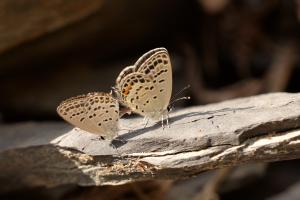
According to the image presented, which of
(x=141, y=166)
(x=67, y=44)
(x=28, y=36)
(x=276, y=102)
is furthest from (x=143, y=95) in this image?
(x=67, y=44)

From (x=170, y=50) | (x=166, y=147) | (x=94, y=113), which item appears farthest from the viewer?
(x=170, y=50)

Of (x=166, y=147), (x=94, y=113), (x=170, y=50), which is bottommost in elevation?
(x=166, y=147)

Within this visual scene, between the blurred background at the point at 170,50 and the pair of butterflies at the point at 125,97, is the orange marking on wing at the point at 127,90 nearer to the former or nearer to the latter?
the pair of butterflies at the point at 125,97

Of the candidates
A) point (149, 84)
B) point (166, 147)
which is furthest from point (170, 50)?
point (166, 147)

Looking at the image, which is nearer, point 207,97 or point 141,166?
point 141,166

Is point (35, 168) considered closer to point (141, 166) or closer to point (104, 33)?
point (141, 166)

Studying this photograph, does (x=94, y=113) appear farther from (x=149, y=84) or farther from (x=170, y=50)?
(x=170, y=50)

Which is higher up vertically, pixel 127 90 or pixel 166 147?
pixel 127 90
